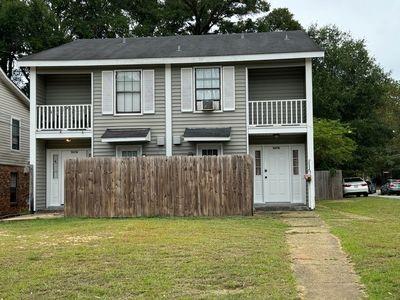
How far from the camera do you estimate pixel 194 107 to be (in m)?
20.3

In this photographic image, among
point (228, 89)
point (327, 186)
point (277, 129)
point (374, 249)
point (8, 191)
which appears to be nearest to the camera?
point (374, 249)

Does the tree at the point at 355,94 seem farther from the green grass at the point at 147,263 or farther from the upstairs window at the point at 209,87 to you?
the green grass at the point at 147,263

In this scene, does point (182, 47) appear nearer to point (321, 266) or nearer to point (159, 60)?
point (159, 60)

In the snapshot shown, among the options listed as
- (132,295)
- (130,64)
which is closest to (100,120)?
(130,64)

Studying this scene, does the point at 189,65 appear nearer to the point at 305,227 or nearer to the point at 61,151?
the point at 61,151

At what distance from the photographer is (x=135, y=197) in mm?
17438

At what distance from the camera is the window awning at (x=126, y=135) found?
776 inches

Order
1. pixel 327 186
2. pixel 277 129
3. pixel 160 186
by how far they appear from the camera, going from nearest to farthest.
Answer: pixel 160 186 → pixel 277 129 → pixel 327 186

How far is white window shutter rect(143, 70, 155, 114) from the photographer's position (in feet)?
67.3

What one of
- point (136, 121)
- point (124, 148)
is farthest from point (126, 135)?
point (124, 148)

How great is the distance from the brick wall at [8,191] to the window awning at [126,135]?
632 cm

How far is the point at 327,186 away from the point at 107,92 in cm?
1764

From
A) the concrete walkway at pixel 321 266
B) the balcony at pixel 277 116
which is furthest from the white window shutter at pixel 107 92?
the concrete walkway at pixel 321 266

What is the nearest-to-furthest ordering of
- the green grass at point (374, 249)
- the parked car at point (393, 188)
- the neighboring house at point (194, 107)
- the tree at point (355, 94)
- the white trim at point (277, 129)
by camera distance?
the green grass at point (374, 249) < the white trim at point (277, 129) < the neighboring house at point (194, 107) < the tree at point (355, 94) < the parked car at point (393, 188)
